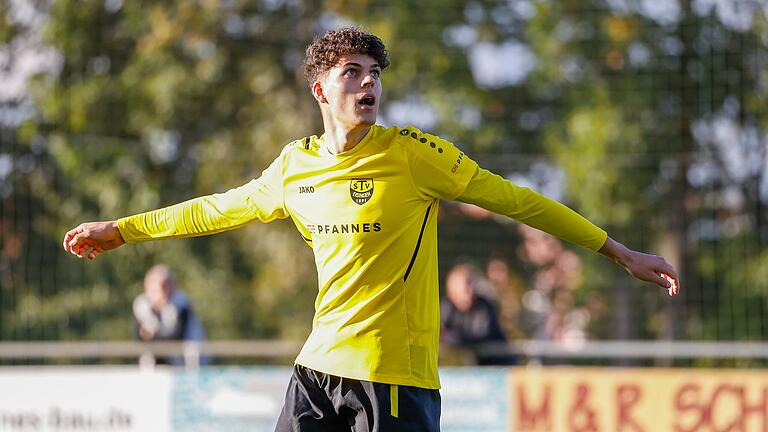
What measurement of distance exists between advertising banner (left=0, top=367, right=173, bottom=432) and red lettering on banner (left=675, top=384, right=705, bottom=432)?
4.16m

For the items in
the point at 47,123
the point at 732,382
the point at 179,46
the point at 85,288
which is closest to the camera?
the point at 732,382

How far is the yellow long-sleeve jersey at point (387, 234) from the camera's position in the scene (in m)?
4.75

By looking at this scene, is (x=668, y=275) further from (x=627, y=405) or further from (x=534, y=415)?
(x=534, y=415)

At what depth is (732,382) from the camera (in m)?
10.1

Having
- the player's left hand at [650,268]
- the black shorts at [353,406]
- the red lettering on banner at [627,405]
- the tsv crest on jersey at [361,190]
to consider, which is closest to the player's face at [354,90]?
the tsv crest on jersey at [361,190]

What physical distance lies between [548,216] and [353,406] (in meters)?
0.96

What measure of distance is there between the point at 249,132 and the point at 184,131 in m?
0.95

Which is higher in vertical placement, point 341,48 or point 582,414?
point 341,48

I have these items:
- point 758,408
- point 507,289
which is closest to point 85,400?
point 758,408

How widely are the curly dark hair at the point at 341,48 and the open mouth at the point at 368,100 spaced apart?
165mm

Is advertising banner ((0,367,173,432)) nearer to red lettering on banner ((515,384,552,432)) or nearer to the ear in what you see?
red lettering on banner ((515,384,552,432))

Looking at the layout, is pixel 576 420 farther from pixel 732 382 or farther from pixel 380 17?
pixel 380 17

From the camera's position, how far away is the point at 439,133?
17188 mm

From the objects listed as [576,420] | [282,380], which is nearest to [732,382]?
[576,420]
